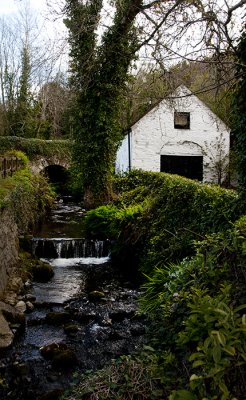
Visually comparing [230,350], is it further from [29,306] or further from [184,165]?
[184,165]

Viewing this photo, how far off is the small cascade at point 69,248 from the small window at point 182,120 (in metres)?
12.8

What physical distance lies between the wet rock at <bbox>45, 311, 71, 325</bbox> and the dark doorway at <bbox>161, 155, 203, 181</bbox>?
1726 centimetres

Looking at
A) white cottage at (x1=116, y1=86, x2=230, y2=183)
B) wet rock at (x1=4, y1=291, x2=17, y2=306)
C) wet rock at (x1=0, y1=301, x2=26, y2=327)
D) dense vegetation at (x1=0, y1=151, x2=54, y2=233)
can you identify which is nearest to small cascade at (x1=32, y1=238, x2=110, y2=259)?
dense vegetation at (x1=0, y1=151, x2=54, y2=233)

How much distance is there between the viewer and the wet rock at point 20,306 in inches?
304

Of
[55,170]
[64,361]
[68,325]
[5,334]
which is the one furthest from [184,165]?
[64,361]

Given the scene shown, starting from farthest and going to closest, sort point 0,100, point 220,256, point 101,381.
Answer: point 0,100 → point 101,381 → point 220,256

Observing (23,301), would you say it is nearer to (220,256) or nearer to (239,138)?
(239,138)

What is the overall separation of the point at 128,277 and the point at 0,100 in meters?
28.3

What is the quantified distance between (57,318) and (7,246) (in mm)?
2584

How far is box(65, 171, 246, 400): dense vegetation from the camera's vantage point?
1.69 meters

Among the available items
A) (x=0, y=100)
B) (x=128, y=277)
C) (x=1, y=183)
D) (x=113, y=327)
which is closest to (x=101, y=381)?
(x=113, y=327)

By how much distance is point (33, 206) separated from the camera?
15.5 m

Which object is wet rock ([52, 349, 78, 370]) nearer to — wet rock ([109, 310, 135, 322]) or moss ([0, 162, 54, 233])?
wet rock ([109, 310, 135, 322])

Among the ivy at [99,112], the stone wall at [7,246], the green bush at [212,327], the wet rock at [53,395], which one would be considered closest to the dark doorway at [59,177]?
the ivy at [99,112]
